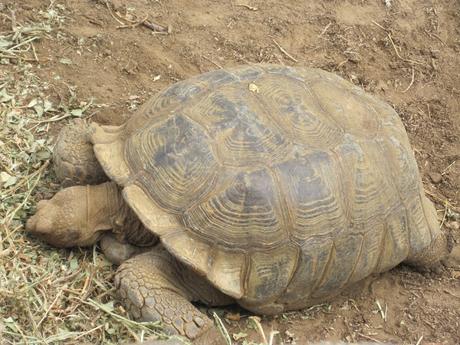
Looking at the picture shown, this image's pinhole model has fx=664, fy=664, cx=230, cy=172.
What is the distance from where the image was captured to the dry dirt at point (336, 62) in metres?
4.71

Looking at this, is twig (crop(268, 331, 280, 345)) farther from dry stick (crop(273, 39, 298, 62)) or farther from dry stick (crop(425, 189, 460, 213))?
dry stick (crop(273, 39, 298, 62))

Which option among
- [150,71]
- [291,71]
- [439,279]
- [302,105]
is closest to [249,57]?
[150,71]

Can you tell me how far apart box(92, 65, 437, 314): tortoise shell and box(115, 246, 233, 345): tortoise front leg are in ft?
0.91

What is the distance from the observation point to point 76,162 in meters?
4.62

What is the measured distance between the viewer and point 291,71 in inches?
185

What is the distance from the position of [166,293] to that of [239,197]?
76 centimetres

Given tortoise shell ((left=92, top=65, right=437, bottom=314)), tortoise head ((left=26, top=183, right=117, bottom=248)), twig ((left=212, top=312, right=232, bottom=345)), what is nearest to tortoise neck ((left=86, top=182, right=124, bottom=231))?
tortoise head ((left=26, top=183, right=117, bottom=248))

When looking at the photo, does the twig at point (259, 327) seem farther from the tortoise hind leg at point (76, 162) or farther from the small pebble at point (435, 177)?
the small pebble at point (435, 177)

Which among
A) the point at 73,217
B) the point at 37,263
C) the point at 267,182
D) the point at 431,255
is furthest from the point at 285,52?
the point at 37,263

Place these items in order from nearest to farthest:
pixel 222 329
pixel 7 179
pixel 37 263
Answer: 1. pixel 222 329
2. pixel 37 263
3. pixel 7 179

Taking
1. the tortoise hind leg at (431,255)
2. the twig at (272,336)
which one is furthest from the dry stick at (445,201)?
the twig at (272,336)

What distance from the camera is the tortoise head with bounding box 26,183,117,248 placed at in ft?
13.9

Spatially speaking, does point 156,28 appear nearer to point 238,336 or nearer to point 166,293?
point 166,293

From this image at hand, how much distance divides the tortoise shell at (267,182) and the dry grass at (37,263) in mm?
636
